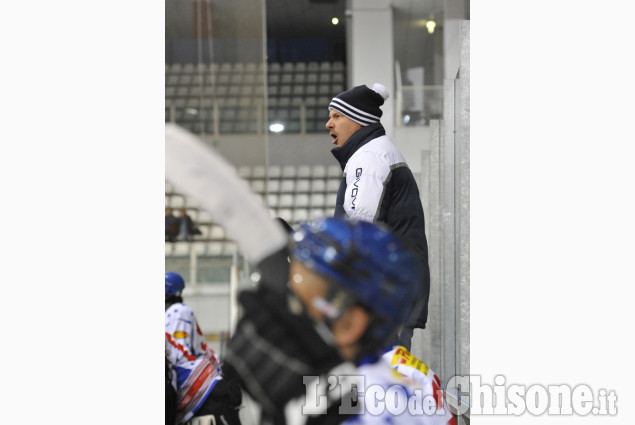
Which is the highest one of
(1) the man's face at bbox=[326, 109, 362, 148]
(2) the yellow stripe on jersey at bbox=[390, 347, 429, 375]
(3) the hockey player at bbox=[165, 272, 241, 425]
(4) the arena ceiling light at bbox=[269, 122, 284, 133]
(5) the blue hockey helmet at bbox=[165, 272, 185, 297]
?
(4) the arena ceiling light at bbox=[269, 122, 284, 133]

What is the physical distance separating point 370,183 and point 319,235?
5.23ft

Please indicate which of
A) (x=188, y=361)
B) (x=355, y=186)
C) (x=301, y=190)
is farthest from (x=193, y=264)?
(x=301, y=190)

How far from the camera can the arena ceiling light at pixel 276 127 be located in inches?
419

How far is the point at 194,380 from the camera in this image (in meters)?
3.59

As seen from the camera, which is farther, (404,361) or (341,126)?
(341,126)

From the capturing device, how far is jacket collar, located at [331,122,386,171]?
2723mm

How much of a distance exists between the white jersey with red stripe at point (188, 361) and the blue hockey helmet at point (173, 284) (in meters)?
0.18

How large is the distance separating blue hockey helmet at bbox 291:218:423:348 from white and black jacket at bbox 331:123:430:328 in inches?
60.3

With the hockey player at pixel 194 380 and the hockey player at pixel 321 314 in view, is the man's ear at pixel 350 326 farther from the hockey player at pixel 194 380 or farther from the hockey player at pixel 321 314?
the hockey player at pixel 194 380

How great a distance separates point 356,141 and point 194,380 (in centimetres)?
150

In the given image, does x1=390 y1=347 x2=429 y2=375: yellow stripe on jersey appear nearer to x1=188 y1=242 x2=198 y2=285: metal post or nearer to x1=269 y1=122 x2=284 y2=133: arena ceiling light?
x1=188 y1=242 x2=198 y2=285: metal post

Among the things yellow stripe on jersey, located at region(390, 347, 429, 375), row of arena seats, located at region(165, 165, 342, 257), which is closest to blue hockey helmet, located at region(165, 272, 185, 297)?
yellow stripe on jersey, located at region(390, 347, 429, 375)

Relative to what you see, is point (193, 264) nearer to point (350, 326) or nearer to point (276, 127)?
point (350, 326)
